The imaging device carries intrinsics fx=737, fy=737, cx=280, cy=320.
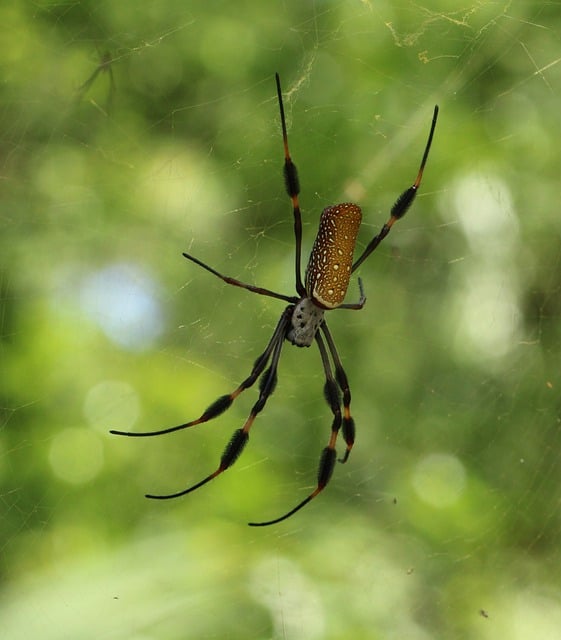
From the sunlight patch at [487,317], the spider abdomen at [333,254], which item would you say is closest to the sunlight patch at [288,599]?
the spider abdomen at [333,254]

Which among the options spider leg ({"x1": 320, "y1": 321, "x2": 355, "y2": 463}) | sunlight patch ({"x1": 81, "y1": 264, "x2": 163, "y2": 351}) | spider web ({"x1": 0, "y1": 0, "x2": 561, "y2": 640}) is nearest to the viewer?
spider leg ({"x1": 320, "y1": 321, "x2": 355, "y2": 463})

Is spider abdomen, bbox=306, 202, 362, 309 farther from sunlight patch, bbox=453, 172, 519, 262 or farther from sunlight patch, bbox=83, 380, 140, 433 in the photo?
sunlight patch, bbox=453, 172, 519, 262

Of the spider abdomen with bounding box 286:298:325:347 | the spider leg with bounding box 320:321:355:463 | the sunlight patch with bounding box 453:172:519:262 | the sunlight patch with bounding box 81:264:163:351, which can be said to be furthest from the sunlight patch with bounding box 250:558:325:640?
the sunlight patch with bounding box 453:172:519:262

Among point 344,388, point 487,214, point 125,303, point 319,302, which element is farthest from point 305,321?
point 487,214

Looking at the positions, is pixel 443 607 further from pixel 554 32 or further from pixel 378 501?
pixel 554 32

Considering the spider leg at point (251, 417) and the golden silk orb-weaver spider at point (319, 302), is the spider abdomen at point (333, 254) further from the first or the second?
the spider leg at point (251, 417)

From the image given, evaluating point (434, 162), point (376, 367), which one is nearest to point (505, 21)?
point (434, 162)

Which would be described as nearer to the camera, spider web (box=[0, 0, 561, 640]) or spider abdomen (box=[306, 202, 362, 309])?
spider abdomen (box=[306, 202, 362, 309])
